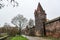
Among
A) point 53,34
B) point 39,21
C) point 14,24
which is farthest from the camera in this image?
point 14,24

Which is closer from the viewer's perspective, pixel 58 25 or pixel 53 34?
pixel 58 25

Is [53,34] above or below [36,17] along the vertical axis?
below

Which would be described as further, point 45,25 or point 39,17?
point 39,17

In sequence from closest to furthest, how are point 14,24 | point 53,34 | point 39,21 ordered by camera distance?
point 53,34 → point 39,21 → point 14,24

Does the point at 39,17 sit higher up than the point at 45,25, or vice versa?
the point at 39,17

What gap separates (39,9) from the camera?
57031 millimetres

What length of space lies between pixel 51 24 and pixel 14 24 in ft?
146

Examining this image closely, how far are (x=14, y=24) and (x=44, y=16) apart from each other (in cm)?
2604

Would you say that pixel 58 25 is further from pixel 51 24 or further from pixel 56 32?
pixel 51 24

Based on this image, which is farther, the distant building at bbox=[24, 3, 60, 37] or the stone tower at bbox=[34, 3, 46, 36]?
the stone tower at bbox=[34, 3, 46, 36]

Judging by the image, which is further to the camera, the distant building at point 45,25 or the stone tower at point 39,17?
the stone tower at point 39,17

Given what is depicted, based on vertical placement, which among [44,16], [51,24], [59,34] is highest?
[44,16]

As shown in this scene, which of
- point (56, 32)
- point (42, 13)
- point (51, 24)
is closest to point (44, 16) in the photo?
point (42, 13)

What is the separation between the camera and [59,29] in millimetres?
30297
